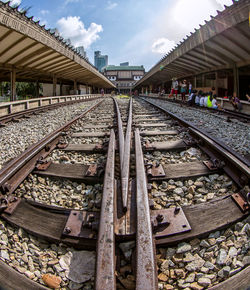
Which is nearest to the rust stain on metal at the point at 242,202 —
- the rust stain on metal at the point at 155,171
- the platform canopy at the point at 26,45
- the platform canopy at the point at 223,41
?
the rust stain on metal at the point at 155,171

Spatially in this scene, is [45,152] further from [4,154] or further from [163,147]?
[163,147]

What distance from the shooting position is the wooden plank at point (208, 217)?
4.86ft

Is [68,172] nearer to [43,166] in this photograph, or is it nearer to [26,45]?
[43,166]

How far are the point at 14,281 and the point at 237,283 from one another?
1278 mm

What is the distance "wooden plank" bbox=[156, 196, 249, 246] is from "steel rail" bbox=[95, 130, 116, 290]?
1.20 ft

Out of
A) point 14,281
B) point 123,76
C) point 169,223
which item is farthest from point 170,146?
point 123,76

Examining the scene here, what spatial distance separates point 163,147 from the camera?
3.22 metres

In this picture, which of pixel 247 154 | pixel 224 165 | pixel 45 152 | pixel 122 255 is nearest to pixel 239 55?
pixel 247 154

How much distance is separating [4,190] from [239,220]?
6.99 feet

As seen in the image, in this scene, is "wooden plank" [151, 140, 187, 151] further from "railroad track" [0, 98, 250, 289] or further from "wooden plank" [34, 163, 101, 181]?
"wooden plank" [34, 163, 101, 181]

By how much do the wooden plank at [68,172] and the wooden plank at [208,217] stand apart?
1.04 metres

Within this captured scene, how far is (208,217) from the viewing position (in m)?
1.64

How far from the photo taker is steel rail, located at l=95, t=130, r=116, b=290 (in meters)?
1.06

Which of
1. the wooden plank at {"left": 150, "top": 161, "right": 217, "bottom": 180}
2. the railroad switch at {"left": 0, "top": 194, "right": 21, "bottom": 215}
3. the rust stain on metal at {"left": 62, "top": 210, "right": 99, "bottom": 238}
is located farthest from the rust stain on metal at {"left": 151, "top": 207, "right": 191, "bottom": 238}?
the railroad switch at {"left": 0, "top": 194, "right": 21, "bottom": 215}
